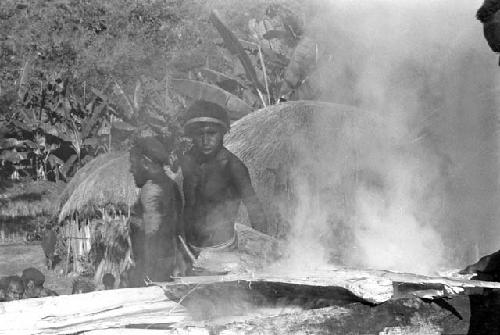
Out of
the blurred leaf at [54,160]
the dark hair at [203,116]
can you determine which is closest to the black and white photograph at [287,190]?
the dark hair at [203,116]

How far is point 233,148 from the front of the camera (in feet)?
22.1

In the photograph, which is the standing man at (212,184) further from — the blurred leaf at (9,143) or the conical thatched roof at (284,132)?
the blurred leaf at (9,143)

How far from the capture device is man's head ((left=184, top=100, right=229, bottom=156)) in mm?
4293

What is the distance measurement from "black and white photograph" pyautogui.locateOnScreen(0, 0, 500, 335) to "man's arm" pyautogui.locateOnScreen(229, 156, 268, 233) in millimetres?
13

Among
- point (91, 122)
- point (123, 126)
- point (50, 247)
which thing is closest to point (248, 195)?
point (50, 247)

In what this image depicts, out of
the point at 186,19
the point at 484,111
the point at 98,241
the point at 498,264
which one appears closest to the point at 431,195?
the point at 484,111

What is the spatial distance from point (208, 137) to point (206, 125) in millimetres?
92

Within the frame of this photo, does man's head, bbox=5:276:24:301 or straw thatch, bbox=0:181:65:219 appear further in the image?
straw thatch, bbox=0:181:65:219

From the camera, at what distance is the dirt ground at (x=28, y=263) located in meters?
9.73

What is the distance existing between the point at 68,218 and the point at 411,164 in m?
5.40

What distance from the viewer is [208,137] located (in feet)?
14.2

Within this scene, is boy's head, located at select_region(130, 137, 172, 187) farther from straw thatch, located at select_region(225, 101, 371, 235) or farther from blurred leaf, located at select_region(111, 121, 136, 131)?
blurred leaf, located at select_region(111, 121, 136, 131)

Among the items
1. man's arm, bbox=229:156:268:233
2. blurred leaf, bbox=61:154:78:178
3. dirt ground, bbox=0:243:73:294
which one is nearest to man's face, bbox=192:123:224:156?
man's arm, bbox=229:156:268:233

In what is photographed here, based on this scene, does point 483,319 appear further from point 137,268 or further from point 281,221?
point 281,221
